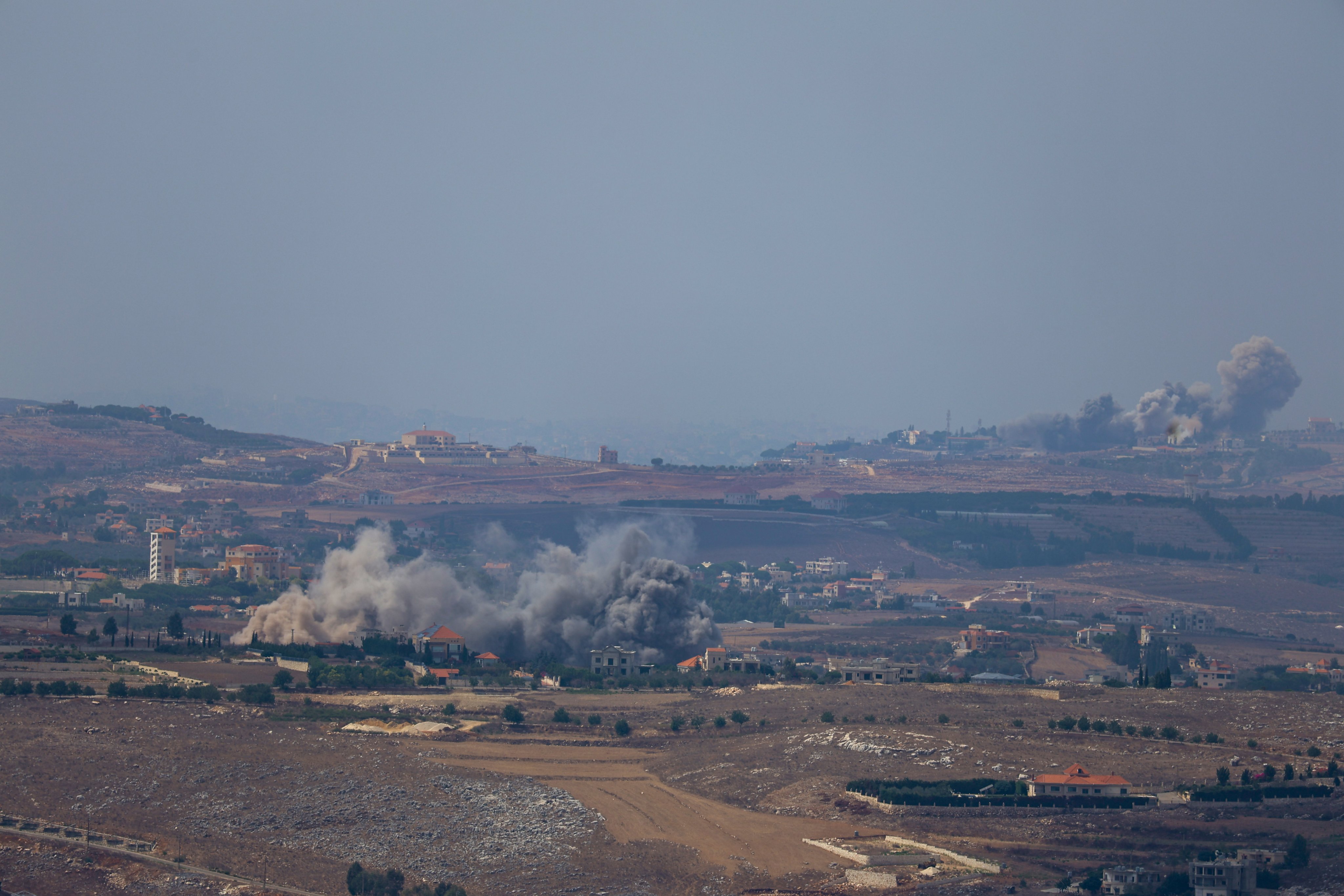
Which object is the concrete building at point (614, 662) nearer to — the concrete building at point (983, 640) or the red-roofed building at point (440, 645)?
the red-roofed building at point (440, 645)

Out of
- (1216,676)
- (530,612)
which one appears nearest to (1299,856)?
(1216,676)

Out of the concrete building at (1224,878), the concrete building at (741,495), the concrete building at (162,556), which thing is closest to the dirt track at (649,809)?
the concrete building at (1224,878)

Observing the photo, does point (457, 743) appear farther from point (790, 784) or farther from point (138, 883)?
point (138, 883)

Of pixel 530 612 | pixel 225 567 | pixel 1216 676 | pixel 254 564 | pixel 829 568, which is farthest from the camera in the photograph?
pixel 829 568

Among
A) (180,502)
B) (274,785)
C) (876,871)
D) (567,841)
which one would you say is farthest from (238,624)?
(180,502)

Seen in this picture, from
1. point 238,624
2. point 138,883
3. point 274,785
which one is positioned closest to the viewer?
point 138,883

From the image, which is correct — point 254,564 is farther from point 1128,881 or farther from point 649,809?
point 1128,881
